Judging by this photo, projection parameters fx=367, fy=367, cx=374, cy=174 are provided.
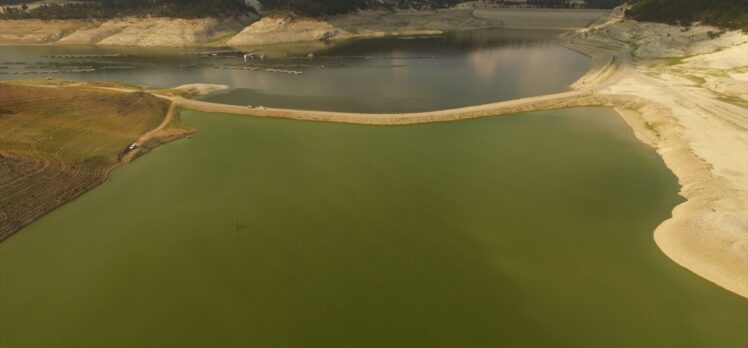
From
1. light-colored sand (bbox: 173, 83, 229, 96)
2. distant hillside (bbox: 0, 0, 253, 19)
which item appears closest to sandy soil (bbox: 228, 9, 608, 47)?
distant hillside (bbox: 0, 0, 253, 19)

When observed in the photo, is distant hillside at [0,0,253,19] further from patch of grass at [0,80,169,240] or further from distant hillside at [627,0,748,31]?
distant hillside at [627,0,748,31]

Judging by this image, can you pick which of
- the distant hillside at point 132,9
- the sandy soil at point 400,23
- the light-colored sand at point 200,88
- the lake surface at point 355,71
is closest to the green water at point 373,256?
the lake surface at point 355,71

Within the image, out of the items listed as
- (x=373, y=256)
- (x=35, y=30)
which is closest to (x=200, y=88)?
(x=373, y=256)

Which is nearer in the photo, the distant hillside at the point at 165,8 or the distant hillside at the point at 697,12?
the distant hillside at the point at 697,12

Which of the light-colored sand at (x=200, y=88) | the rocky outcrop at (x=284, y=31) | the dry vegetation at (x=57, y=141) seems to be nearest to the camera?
the dry vegetation at (x=57, y=141)

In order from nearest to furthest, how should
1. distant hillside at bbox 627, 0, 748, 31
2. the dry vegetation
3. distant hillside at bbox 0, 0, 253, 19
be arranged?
1. the dry vegetation
2. distant hillside at bbox 627, 0, 748, 31
3. distant hillside at bbox 0, 0, 253, 19

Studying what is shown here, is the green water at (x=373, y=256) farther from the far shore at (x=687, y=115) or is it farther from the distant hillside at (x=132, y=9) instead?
the distant hillside at (x=132, y=9)
